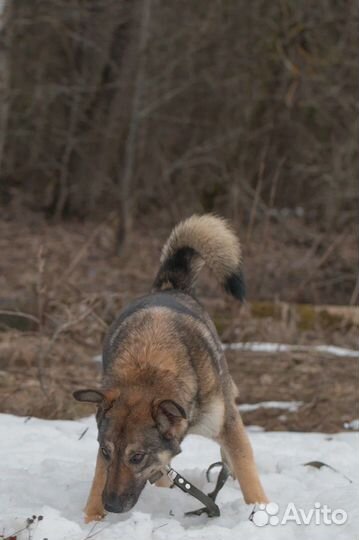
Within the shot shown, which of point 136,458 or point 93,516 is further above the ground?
point 136,458

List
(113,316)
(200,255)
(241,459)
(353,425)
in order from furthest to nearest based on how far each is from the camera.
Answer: (113,316) < (353,425) < (200,255) < (241,459)

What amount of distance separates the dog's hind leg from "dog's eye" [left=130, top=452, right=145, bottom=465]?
868 mm

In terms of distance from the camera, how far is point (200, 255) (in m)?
5.70

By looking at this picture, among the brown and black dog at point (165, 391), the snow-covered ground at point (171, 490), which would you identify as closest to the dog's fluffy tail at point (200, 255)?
the brown and black dog at point (165, 391)

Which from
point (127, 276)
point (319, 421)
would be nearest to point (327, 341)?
point (319, 421)

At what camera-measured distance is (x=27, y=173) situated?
796 inches

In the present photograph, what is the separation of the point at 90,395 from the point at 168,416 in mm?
383

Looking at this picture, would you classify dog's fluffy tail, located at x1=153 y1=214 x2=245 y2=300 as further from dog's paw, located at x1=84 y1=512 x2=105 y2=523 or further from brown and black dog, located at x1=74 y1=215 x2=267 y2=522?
dog's paw, located at x1=84 y1=512 x2=105 y2=523

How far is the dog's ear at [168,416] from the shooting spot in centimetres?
400

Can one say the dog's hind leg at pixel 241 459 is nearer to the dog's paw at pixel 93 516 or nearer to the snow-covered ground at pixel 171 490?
A: the snow-covered ground at pixel 171 490

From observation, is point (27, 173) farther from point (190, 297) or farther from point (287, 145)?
point (190, 297)

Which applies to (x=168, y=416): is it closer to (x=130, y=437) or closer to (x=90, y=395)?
(x=130, y=437)

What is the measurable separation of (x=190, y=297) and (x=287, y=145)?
12.5m

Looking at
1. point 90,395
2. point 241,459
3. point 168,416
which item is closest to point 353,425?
point 241,459
